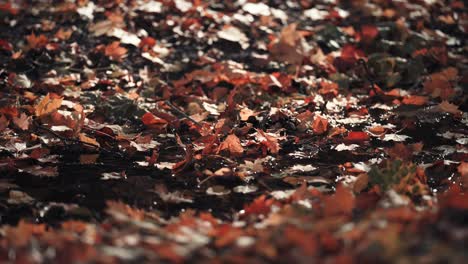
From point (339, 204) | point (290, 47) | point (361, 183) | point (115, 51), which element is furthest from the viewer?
point (290, 47)

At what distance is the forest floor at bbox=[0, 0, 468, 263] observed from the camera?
55.4 inches

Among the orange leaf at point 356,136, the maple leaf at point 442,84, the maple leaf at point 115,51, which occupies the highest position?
the orange leaf at point 356,136

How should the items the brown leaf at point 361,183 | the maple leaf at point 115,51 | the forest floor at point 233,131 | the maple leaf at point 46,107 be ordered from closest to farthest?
1. the forest floor at point 233,131
2. the brown leaf at point 361,183
3. the maple leaf at point 46,107
4. the maple leaf at point 115,51

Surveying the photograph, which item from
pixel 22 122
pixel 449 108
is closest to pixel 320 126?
pixel 449 108

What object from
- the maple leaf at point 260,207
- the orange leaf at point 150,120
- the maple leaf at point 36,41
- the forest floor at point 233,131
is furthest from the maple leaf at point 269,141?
the maple leaf at point 36,41

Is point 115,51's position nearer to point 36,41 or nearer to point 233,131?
point 36,41

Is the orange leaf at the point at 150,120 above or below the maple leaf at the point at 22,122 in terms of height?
below

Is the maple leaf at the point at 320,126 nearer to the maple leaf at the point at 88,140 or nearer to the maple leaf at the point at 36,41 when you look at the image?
the maple leaf at the point at 88,140

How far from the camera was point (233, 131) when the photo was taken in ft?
9.78

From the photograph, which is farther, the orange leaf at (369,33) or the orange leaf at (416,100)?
the orange leaf at (369,33)

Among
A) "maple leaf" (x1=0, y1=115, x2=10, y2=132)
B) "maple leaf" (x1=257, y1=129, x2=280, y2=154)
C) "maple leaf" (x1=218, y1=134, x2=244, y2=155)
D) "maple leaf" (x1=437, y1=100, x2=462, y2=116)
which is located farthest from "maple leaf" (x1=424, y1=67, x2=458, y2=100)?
"maple leaf" (x1=0, y1=115, x2=10, y2=132)

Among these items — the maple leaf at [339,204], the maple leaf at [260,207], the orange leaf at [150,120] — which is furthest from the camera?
the orange leaf at [150,120]

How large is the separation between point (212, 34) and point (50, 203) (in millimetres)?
2717

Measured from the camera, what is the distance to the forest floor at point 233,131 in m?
1.41
